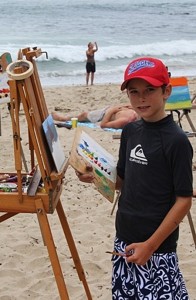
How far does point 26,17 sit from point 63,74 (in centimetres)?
2105

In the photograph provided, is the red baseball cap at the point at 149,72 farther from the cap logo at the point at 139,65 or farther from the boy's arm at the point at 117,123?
the boy's arm at the point at 117,123

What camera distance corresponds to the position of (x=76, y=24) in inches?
1339

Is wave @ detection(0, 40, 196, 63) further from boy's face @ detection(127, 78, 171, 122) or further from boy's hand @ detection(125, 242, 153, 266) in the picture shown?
boy's hand @ detection(125, 242, 153, 266)

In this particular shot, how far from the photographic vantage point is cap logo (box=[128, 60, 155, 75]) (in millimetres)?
2106

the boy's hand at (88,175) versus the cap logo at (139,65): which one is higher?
the cap logo at (139,65)

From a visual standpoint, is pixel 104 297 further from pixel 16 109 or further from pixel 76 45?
pixel 76 45

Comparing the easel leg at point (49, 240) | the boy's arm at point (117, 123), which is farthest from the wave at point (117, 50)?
the easel leg at point (49, 240)

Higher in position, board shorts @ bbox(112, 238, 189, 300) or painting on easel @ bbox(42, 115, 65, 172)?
painting on easel @ bbox(42, 115, 65, 172)

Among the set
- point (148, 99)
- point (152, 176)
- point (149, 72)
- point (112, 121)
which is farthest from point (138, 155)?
point (112, 121)

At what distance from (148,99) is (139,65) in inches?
5.9

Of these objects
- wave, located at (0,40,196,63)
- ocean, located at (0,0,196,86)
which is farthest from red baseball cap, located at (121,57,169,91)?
wave, located at (0,40,196,63)

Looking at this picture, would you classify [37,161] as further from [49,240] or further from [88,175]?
[49,240]

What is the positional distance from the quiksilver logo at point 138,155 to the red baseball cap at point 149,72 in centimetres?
29

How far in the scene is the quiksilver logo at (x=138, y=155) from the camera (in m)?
2.16
